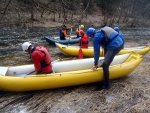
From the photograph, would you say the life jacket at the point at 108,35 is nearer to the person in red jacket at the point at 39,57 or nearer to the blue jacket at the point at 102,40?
A: the blue jacket at the point at 102,40

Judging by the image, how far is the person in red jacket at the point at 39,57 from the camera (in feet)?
18.6

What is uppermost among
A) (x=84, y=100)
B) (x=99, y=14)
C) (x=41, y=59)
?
Answer: (x=41, y=59)

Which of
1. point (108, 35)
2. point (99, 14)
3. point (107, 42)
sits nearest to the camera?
A: point (108, 35)

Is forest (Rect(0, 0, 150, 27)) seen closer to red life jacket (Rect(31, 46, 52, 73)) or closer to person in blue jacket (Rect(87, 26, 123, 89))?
red life jacket (Rect(31, 46, 52, 73))

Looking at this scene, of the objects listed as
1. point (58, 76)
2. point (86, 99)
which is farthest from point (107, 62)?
point (58, 76)

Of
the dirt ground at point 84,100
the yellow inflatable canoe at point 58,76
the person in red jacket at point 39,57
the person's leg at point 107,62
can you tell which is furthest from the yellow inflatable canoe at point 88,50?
the person in red jacket at point 39,57

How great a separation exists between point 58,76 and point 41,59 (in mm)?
620

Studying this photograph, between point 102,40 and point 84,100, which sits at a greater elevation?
point 102,40

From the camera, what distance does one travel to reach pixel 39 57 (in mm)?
5711

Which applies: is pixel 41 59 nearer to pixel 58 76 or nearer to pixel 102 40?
pixel 58 76

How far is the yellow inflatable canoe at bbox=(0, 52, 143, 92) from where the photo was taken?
19.2 feet

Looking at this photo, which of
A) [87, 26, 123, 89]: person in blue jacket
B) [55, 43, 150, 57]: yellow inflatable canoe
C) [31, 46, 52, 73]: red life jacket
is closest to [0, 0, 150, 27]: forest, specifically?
[55, 43, 150, 57]: yellow inflatable canoe

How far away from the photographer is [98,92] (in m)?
6.01

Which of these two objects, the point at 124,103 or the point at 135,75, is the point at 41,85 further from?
the point at 135,75
